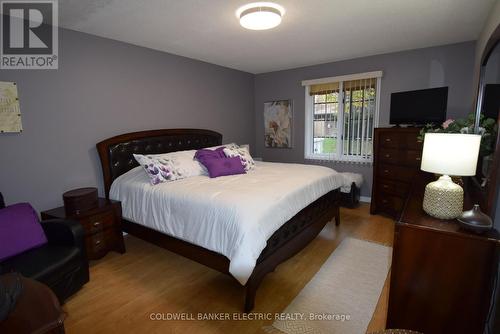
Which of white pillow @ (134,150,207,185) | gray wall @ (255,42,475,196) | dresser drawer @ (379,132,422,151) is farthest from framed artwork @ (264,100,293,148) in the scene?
white pillow @ (134,150,207,185)

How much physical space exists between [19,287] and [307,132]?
446 cm

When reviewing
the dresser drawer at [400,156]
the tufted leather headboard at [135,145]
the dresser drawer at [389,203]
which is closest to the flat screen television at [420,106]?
the dresser drawer at [400,156]

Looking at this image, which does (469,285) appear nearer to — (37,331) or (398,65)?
(37,331)

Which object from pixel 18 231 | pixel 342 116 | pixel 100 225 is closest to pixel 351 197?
pixel 342 116

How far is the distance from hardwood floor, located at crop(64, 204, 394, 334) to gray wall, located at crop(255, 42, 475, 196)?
85.2 inches

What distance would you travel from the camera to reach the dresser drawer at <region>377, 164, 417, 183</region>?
3426mm

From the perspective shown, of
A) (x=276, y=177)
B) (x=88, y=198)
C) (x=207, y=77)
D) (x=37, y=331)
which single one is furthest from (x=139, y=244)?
(x=207, y=77)

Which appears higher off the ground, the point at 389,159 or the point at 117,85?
the point at 117,85

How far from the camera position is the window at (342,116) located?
4148 mm

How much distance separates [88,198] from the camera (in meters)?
2.51

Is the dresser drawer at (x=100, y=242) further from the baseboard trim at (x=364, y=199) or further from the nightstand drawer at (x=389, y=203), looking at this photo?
the baseboard trim at (x=364, y=199)

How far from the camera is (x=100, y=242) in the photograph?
2.56m

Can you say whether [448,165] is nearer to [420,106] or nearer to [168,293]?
[168,293]

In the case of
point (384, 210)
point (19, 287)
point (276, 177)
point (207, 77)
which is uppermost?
point (207, 77)
